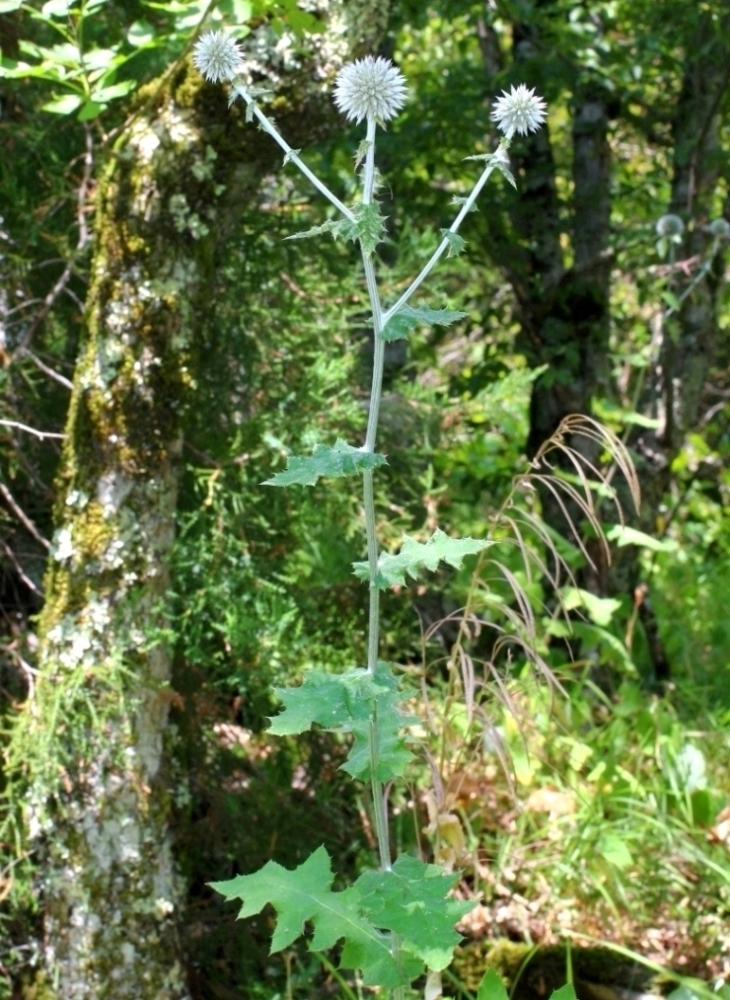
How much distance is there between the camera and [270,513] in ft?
9.25

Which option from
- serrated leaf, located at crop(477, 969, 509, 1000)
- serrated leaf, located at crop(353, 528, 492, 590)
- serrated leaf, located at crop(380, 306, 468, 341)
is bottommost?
serrated leaf, located at crop(477, 969, 509, 1000)

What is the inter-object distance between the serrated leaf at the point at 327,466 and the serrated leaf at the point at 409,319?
0.56ft

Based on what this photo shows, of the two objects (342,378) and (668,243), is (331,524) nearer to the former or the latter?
(342,378)

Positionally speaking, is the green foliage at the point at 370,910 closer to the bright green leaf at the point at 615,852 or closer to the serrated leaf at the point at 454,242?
the serrated leaf at the point at 454,242

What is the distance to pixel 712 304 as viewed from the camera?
4051 mm

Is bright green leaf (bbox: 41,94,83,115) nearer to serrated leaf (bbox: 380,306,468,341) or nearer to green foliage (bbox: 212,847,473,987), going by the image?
serrated leaf (bbox: 380,306,468,341)

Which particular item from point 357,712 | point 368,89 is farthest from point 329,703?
point 368,89

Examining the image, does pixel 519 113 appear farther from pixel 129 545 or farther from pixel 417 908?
pixel 129 545

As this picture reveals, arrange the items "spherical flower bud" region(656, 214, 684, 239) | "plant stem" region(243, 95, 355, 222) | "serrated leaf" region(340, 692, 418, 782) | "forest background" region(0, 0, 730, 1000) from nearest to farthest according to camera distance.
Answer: "plant stem" region(243, 95, 355, 222)
"serrated leaf" region(340, 692, 418, 782)
"forest background" region(0, 0, 730, 1000)
"spherical flower bud" region(656, 214, 684, 239)

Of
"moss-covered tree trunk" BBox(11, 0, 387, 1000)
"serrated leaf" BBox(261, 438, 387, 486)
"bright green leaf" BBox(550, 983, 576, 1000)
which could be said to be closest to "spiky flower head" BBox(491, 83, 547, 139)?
"serrated leaf" BBox(261, 438, 387, 486)

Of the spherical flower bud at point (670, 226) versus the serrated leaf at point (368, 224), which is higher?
the spherical flower bud at point (670, 226)

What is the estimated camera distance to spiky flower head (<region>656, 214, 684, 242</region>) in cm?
366

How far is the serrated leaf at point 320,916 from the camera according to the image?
1.59 meters

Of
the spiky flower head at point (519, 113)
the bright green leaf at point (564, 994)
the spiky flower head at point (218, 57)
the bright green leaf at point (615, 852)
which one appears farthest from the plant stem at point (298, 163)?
the bright green leaf at point (615, 852)
